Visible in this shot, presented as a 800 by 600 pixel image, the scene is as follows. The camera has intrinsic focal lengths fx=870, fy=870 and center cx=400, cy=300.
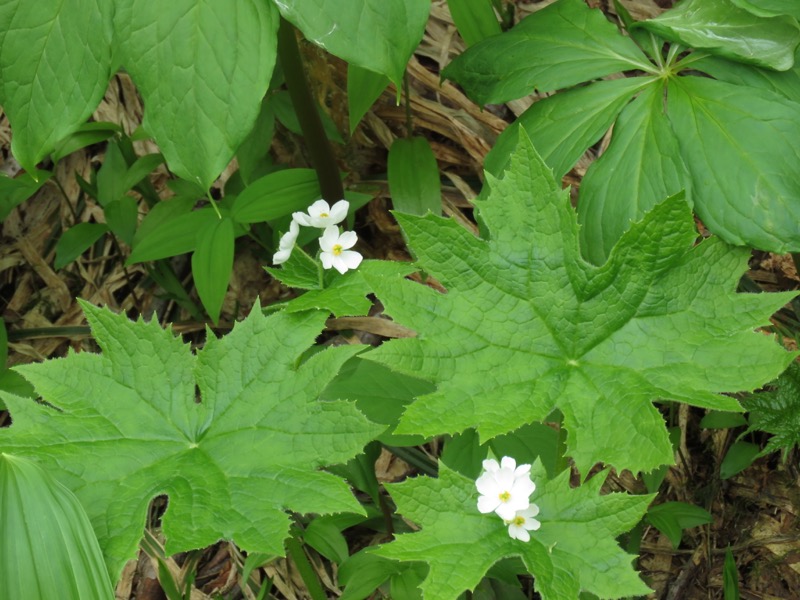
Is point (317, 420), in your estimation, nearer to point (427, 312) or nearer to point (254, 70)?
point (427, 312)

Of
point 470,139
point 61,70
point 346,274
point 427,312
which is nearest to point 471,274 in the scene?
point 427,312

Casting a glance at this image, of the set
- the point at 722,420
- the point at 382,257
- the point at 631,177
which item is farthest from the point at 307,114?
the point at 722,420

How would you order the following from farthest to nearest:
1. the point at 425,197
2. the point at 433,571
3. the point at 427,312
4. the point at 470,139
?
the point at 470,139 → the point at 425,197 → the point at 427,312 → the point at 433,571

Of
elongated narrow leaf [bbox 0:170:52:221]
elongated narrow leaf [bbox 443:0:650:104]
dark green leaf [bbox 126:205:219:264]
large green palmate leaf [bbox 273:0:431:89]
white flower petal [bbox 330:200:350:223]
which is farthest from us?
elongated narrow leaf [bbox 0:170:52:221]

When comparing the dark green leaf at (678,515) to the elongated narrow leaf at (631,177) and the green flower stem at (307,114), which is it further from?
the green flower stem at (307,114)

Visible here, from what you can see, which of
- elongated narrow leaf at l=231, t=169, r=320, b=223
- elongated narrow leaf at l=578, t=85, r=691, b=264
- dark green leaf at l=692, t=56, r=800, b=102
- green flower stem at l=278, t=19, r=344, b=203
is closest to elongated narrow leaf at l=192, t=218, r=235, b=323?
elongated narrow leaf at l=231, t=169, r=320, b=223

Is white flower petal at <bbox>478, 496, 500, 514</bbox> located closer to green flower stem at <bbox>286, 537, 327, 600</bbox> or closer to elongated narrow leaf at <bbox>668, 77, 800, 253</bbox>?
green flower stem at <bbox>286, 537, 327, 600</bbox>
